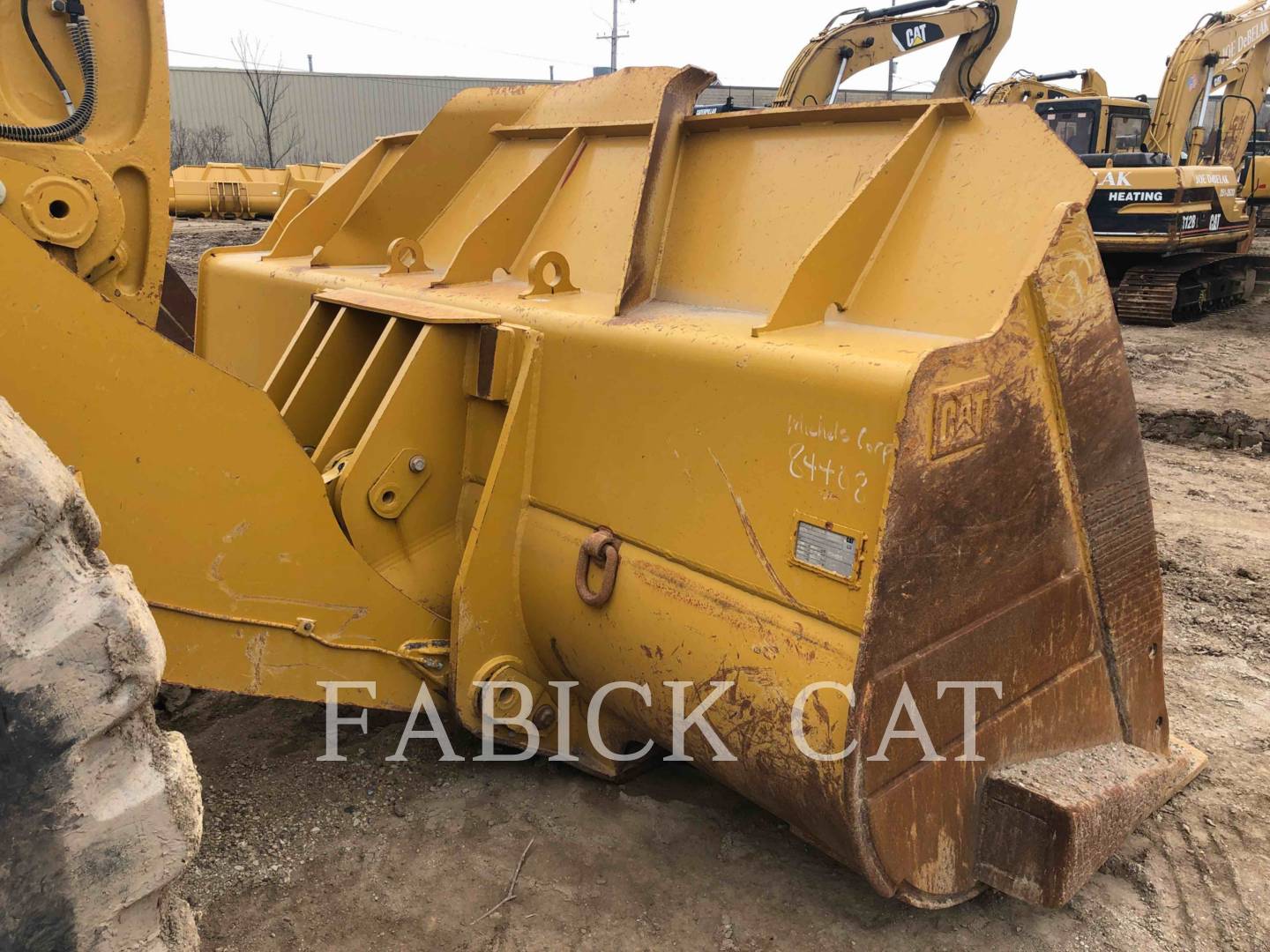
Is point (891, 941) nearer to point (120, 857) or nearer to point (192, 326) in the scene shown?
point (120, 857)

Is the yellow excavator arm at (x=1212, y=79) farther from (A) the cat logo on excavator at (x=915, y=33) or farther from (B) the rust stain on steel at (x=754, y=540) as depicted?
(B) the rust stain on steel at (x=754, y=540)

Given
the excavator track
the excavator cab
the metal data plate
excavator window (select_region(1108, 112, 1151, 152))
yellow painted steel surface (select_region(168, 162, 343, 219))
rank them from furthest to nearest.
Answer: yellow painted steel surface (select_region(168, 162, 343, 219))
excavator window (select_region(1108, 112, 1151, 152))
the excavator cab
the excavator track
the metal data plate

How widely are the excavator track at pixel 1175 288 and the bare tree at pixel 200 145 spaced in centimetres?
2962

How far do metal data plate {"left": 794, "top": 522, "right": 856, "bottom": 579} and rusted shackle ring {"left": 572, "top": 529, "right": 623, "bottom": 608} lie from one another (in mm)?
548

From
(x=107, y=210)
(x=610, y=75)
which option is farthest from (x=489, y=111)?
(x=107, y=210)

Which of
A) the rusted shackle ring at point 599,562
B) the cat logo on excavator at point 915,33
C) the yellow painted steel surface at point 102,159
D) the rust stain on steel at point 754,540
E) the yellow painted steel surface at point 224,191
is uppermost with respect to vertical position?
the cat logo on excavator at point 915,33

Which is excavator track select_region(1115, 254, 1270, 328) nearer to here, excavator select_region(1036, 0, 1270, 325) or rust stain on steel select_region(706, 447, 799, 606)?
excavator select_region(1036, 0, 1270, 325)

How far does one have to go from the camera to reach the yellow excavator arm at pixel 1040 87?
13.6 meters

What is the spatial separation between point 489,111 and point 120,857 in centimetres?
306

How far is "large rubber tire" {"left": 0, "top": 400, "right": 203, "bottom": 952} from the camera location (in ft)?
4.18

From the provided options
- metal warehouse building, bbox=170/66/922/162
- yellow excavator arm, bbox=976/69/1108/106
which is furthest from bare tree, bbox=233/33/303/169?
yellow excavator arm, bbox=976/69/1108/106

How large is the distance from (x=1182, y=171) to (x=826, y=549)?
10.8m

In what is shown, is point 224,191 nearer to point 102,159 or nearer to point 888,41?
point 888,41

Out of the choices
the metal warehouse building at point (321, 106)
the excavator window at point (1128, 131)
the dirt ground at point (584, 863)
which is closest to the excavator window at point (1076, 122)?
the excavator window at point (1128, 131)
